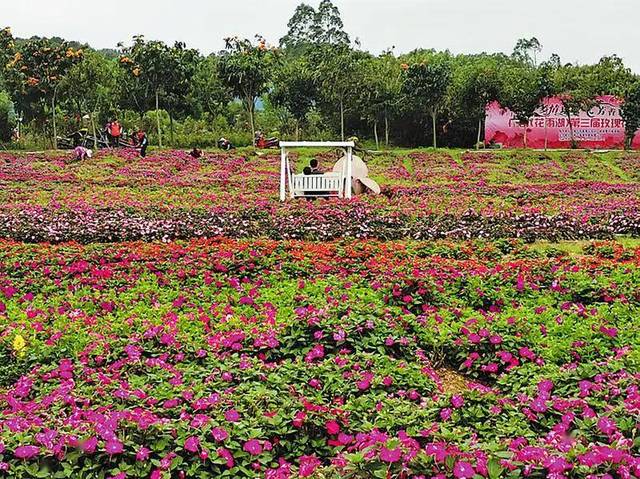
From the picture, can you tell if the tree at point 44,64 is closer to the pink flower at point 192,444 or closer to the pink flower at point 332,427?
the pink flower at point 332,427

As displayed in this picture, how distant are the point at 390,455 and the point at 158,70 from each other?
35.0 meters

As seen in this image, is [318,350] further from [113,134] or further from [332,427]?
[113,134]

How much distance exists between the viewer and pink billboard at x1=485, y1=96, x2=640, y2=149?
38.6 meters

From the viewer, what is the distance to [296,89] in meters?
42.1

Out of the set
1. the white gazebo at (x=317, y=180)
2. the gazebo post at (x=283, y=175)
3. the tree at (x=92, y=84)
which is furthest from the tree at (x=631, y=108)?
the gazebo post at (x=283, y=175)

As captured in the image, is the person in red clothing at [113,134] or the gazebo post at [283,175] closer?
the gazebo post at [283,175]

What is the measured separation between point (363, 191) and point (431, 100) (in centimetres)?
2032

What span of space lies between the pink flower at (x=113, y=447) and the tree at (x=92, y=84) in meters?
33.3

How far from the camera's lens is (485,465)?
356 cm

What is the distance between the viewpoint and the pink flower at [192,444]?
3994mm

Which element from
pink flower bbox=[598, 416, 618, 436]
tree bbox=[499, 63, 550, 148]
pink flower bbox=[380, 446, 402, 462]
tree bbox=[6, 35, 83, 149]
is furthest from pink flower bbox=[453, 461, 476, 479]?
tree bbox=[499, 63, 550, 148]

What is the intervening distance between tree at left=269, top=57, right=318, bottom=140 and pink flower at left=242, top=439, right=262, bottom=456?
37704 mm

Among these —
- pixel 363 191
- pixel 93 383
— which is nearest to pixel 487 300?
pixel 93 383

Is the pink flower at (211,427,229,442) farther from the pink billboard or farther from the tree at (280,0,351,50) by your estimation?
the tree at (280,0,351,50)
